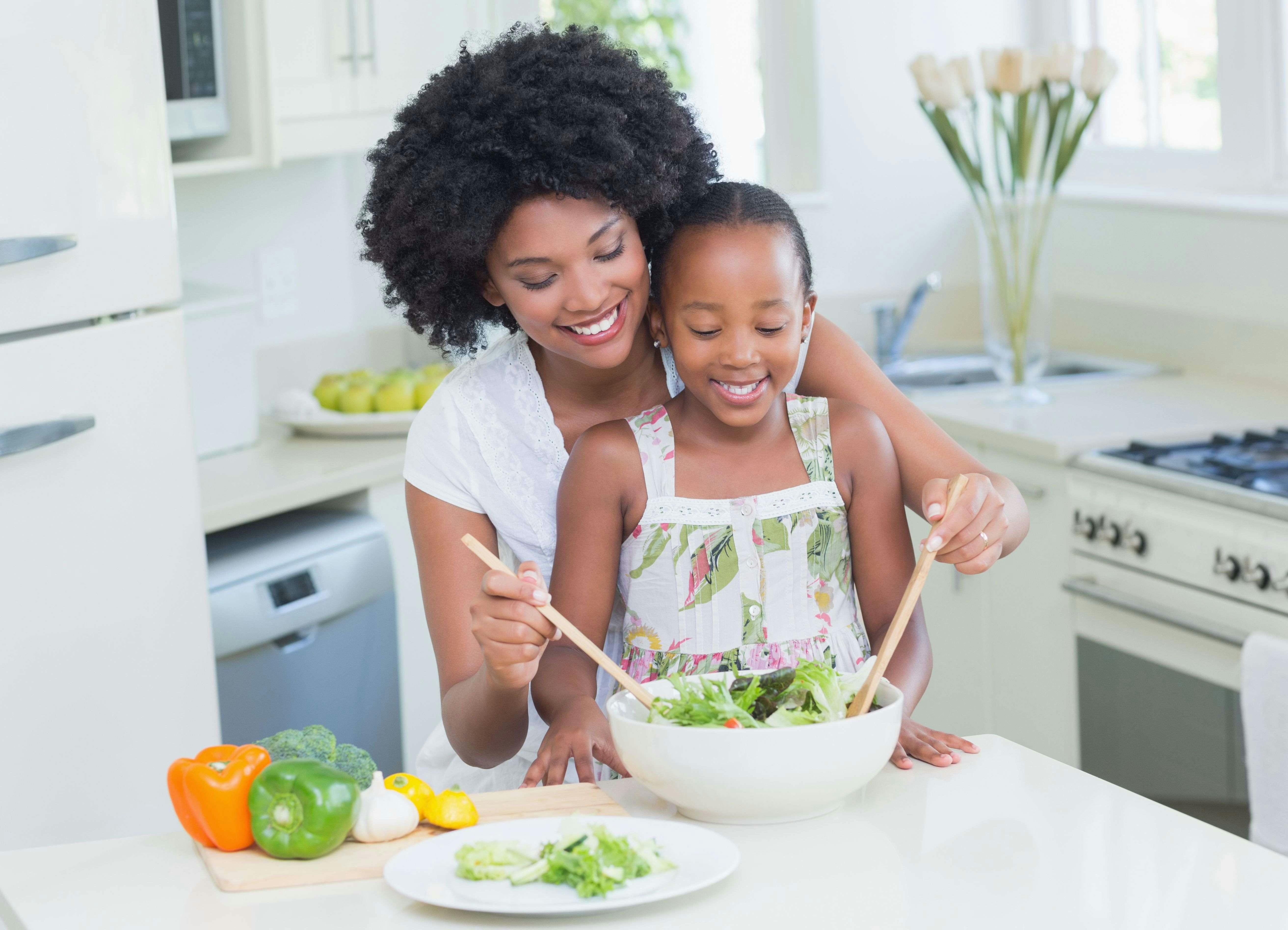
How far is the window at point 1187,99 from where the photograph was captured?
292 cm

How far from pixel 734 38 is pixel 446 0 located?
1.71 meters

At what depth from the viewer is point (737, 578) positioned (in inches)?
53.2

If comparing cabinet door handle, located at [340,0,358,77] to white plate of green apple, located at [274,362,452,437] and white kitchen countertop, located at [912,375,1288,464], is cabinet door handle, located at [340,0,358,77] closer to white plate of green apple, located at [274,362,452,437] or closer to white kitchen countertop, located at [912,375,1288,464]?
white plate of green apple, located at [274,362,452,437]

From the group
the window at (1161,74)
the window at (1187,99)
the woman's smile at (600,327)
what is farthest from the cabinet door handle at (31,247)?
the window at (1161,74)

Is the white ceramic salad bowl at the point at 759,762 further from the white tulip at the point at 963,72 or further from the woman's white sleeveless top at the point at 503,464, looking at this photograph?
the white tulip at the point at 963,72

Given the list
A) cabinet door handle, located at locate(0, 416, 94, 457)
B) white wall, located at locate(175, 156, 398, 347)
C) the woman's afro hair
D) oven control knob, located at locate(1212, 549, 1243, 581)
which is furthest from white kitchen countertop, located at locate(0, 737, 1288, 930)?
white wall, located at locate(175, 156, 398, 347)

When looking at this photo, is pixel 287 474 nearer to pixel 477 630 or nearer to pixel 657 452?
pixel 657 452

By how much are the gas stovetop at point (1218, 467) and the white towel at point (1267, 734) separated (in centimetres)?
27

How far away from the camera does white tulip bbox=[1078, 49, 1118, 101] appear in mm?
2674

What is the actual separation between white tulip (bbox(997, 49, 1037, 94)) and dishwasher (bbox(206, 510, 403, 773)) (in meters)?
1.38

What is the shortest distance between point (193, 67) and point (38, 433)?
0.86 m

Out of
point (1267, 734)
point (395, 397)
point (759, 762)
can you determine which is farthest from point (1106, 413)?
point (759, 762)

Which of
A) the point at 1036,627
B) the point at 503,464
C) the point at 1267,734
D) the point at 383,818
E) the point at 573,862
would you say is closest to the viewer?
the point at 573,862

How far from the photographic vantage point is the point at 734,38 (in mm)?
4434
